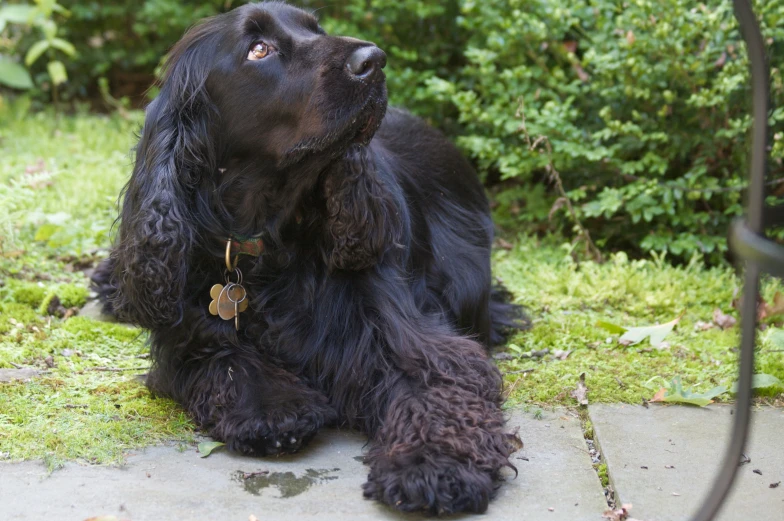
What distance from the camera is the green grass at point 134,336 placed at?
279 cm

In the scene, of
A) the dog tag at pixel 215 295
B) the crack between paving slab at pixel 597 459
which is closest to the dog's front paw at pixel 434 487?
the crack between paving slab at pixel 597 459

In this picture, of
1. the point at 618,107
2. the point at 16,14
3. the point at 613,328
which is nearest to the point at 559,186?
the point at 618,107

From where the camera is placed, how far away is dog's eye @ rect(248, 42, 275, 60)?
2.87m

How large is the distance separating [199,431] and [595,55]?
2.79 meters

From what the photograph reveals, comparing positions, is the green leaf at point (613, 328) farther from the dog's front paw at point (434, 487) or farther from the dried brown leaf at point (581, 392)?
the dog's front paw at point (434, 487)

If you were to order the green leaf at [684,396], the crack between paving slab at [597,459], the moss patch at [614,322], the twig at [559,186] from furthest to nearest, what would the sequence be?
the twig at [559,186], the moss patch at [614,322], the green leaf at [684,396], the crack between paving slab at [597,459]

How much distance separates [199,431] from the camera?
9.13 ft

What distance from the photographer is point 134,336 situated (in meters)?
3.69

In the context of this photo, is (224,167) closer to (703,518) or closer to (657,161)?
(703,518)

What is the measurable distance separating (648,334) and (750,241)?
2.16m

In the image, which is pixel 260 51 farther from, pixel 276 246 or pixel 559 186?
pixel 559 186

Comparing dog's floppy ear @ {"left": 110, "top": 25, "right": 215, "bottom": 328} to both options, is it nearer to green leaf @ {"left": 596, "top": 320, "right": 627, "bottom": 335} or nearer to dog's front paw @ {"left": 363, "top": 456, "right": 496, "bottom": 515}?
dog's front paw @ {"left": 363, "top": 456, "right": 496, "bottom": 515}

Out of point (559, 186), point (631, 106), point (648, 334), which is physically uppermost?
point (631, 106)

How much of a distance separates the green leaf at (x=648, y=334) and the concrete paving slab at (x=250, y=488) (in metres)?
1.02
